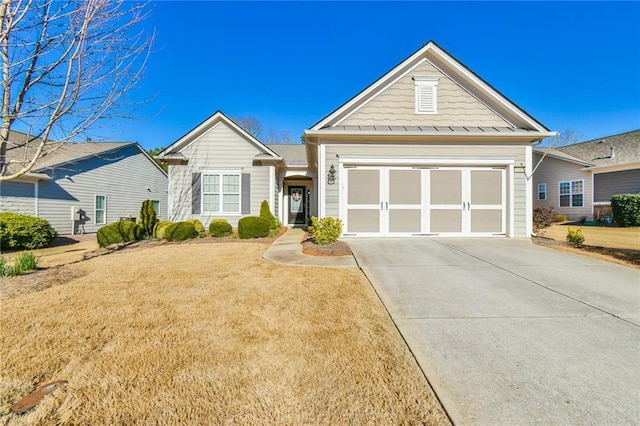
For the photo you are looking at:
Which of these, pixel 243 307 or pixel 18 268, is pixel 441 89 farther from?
pixel 18 268

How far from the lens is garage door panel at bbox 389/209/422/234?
29.2ft

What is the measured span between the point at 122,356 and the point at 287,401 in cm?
164

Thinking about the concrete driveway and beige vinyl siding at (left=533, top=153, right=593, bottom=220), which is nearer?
the concrete driveway

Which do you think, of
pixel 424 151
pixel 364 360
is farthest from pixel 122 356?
pixel 424 151

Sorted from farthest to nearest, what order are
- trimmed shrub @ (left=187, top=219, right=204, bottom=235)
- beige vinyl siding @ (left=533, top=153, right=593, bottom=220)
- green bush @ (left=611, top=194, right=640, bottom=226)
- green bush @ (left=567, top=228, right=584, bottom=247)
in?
beige vinyl siding @ (left=533, top=153, right=593, bottom=220), green bush @ (left=611, top=194, right=640, bottom=226), trimmed shrub @ (left=187, top=219, right=204, bottom=235), green bush @ (left=567, top=228, right=584, bottom=247)

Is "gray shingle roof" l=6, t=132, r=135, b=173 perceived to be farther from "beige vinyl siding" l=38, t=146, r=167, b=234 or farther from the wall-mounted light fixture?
the wall-mounted light fixture

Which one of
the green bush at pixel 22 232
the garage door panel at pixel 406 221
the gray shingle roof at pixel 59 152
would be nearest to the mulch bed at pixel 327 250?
the garage door panel at pixel 406 221

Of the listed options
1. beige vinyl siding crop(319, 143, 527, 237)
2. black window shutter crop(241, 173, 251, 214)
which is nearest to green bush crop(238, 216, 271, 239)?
black window shutter crop(241, 173, 251, 214)

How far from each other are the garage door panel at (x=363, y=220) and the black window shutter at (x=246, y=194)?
5.23 meters

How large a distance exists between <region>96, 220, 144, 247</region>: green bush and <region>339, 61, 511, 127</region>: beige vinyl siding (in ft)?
29.3

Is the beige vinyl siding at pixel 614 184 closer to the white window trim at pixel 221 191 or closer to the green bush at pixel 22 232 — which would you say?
the white window trim at pixel 221 191

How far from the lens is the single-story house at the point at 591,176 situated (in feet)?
52.4

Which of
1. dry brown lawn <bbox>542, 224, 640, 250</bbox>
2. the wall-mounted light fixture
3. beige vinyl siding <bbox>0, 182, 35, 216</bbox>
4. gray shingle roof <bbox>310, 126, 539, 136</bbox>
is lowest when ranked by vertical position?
dry brown lawn <bbox>542, 224, 640, 250</bbox>

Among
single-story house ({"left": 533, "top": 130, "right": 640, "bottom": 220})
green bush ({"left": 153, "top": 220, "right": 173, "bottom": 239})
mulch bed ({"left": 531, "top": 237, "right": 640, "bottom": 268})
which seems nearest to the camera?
mulch bed ({"left": 531, "top": 237, "right": 640, "bottom": 268})
